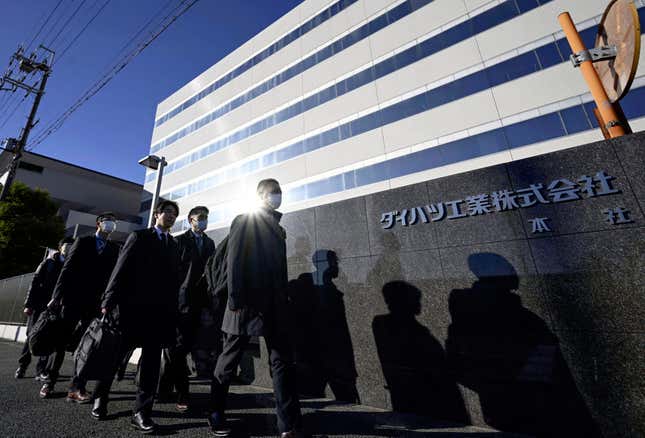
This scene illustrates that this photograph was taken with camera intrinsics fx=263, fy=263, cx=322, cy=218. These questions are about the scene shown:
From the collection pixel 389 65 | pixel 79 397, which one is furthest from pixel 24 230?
pixel 389 65

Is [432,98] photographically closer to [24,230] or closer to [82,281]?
[82,281]

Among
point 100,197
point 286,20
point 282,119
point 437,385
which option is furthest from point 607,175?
point 100,197

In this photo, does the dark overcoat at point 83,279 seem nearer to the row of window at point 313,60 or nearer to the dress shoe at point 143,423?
the dress shoe at point 143,423

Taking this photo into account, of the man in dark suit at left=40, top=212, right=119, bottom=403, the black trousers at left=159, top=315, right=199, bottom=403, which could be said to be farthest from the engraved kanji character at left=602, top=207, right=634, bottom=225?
the man in dark suit at left=40, top=212, right=119, bottom=403

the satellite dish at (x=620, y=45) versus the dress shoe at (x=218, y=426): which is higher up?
the satellite dish at (x=620, y=45)

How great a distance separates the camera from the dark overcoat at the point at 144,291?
2195 mm

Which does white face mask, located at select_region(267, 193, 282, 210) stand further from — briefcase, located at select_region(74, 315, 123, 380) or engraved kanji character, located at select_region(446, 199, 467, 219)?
engraved kanji character, located at select_region(446, 199, 467, 219)

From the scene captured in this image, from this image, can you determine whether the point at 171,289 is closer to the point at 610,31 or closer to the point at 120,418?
the point at 120,418

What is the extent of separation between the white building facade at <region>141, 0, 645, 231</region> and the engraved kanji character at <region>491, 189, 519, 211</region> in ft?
30.1

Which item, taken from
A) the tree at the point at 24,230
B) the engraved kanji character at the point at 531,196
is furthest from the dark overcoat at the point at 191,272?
the tree at the point at 24,230

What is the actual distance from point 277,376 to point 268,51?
22105 millimetres

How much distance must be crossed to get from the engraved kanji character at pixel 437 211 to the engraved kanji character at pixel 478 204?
236 mm

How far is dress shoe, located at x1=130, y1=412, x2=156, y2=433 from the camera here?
76.5 inches

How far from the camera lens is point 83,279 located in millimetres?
3109
